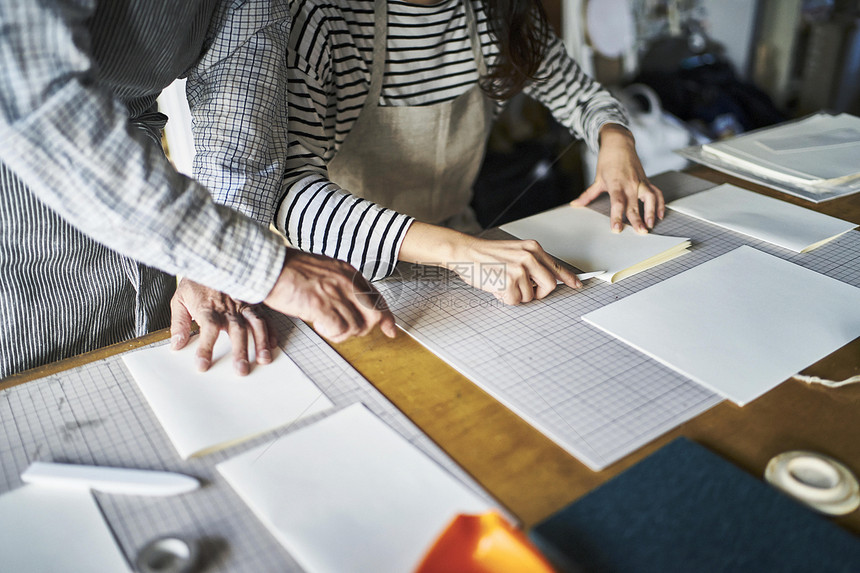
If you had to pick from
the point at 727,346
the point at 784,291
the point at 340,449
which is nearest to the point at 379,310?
the point at 340,449

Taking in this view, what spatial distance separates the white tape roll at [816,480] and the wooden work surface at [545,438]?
12 mm

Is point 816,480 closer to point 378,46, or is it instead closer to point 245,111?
point 245,111

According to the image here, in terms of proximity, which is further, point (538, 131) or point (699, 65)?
point (699, 65)

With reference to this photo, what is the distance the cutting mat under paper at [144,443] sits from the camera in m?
0.52

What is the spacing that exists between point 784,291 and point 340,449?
0.63 metres

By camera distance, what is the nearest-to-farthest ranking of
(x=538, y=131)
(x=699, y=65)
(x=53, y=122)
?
(x=53, y=122) < (x=538, y=131) < (x=699, y=65)

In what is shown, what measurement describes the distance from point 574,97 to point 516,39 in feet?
0.72

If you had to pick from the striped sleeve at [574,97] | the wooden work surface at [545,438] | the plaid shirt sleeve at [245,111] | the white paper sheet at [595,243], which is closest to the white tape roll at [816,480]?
the wooden work surface at [545,438]

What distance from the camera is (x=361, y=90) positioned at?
112 centimetres

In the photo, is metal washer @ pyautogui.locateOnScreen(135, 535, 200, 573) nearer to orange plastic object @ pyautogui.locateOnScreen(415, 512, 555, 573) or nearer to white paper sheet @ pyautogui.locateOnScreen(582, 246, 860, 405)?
orange plastic object @ pyautogui.locateOnScreen(415, 512, 555, 573)

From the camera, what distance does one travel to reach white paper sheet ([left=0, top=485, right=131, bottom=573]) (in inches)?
20.0

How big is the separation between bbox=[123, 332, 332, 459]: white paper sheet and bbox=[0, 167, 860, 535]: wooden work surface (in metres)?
0.09

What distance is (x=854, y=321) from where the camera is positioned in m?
0.77

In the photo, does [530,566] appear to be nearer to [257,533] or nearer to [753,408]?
[257,533]
